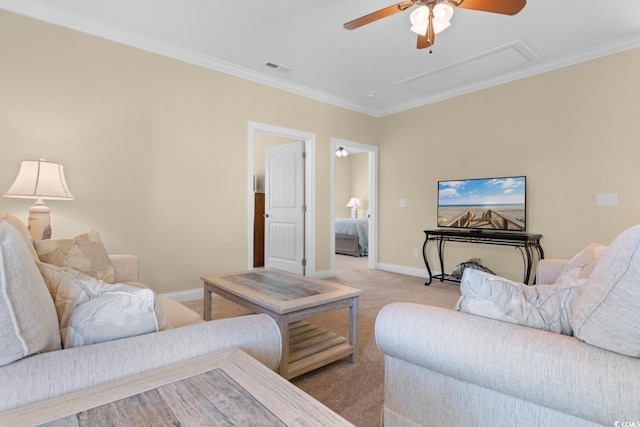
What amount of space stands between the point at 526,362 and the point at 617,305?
0.88ft

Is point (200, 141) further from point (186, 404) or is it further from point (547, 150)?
point (547, 150)

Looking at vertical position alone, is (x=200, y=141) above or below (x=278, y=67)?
below

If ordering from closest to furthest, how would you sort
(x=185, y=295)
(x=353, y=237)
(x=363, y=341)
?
(x=363, y=341) < (x=185, y=295) < (x=353, y=237)

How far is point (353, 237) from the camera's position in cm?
706

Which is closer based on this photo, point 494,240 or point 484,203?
point 494,240

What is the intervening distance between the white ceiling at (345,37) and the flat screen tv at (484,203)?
4.17 ft

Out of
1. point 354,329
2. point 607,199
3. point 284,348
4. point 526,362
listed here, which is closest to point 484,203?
point 607,199

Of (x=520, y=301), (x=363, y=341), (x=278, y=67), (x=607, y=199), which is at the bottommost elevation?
(x=363, y=341)

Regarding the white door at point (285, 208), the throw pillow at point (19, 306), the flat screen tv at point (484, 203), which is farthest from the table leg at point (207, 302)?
the flat screen tv at point (484, 203)

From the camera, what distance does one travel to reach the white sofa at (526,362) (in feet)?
2.59

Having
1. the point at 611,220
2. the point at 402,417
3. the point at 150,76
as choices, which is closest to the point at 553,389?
the point at 402,417

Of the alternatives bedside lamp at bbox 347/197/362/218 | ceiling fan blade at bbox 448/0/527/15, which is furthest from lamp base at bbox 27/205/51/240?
bedside lamp at bbox 347/197/362/218

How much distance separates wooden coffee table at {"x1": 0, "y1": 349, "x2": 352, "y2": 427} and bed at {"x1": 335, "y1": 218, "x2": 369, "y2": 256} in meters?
6.27

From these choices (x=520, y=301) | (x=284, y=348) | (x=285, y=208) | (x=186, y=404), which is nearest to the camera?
(x=186, y=404)
